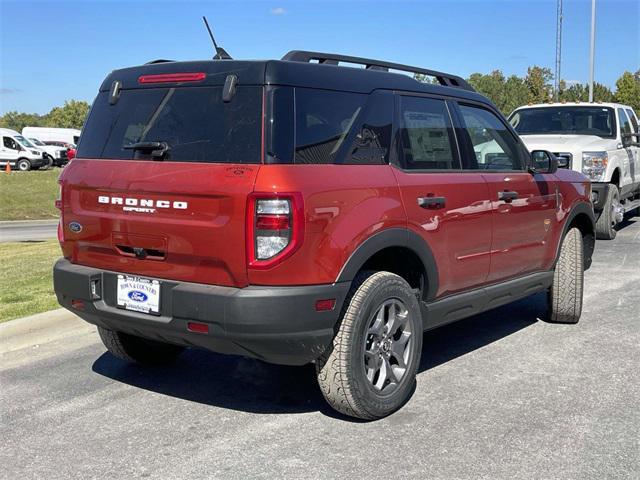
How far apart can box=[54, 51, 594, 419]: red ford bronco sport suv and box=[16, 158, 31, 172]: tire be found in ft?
122

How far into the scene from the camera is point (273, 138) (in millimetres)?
3586

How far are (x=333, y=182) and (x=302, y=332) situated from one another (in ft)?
2.59

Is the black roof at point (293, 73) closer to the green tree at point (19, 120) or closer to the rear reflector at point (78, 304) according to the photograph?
the rear reflector at point (78, 304)

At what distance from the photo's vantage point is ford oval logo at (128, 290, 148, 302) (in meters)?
3.86

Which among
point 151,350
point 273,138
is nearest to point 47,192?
point 151,350

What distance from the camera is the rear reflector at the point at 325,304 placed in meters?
3.63

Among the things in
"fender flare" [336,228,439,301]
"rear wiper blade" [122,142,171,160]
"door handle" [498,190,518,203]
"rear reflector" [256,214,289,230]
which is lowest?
"fender flare" [336,228,439,301]

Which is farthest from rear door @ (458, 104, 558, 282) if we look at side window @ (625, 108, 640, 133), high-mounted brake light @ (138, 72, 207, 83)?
side window @ (625, 108, 640, 133)

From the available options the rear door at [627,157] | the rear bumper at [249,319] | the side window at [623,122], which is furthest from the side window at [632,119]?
the rear bumper at [249,319]

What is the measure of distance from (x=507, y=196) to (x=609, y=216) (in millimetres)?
7034

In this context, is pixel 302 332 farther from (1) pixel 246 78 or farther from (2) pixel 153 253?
(1) pixel 246 78

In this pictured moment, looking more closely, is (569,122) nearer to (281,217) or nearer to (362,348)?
(362,348)

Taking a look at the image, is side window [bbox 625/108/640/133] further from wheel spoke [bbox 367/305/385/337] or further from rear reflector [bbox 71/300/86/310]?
rear reflector [bbox 71/300/86/310]

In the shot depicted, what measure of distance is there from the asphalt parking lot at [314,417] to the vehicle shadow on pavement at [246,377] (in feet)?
0.04
